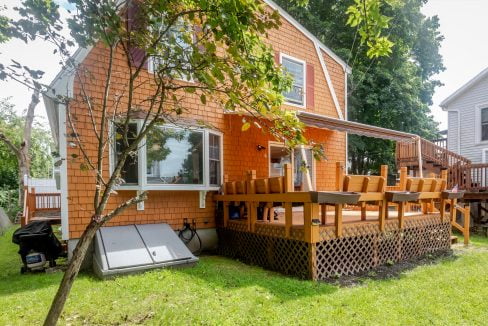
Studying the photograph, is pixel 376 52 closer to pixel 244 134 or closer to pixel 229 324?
pixel 229 324

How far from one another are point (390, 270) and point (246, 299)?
3.33m

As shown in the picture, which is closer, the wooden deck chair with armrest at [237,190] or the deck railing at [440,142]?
the wooden deck chair with armrest at [237,190]

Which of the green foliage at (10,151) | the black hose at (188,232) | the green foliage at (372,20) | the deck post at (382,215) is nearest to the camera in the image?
the green foliage at (372,20)

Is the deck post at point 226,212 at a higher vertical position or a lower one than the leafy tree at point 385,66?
lower

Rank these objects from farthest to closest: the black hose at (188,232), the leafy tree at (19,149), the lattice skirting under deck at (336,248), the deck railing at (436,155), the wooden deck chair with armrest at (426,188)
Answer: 1. the leafy tree at (19,149)
2. the deck railing at (436,155)
3. the black hose at (188,232)
4. the wooden deck chair with armrest at (426,188)
5. the lattice skirting under deck at (336,248)

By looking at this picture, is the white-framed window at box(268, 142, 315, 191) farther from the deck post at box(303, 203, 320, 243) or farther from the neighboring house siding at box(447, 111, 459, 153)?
the neighboring house siding at box(447, 111, 459, 153)

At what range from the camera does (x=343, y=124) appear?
7.86m

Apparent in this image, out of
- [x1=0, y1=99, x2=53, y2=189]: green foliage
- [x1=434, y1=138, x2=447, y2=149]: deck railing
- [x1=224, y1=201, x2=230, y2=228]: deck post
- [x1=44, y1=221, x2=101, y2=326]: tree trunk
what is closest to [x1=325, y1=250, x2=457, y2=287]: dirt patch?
[x1=224, y1=201, x2=230, y2=228]: deck post

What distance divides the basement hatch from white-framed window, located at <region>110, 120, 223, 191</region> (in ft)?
3.15

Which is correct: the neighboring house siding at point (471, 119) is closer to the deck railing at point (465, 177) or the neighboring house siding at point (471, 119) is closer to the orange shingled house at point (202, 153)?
the deck railing at point (465, 177)

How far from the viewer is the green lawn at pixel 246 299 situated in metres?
3.78

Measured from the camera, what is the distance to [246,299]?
14.2ft

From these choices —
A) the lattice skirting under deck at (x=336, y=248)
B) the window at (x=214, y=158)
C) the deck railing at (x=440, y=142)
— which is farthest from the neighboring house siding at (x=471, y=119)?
the window at (x=214, y=158)

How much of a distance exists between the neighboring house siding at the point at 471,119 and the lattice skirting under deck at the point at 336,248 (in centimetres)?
1034
